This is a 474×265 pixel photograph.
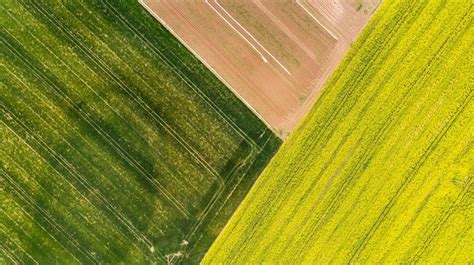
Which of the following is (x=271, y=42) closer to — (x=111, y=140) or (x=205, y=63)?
(x=205, y=63)

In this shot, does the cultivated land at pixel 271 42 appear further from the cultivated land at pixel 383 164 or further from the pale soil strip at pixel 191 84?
the pale soil strip at pixel 191 84

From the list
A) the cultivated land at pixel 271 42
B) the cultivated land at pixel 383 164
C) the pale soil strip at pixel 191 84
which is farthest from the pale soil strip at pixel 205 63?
the cultivated land at pixel 383 164

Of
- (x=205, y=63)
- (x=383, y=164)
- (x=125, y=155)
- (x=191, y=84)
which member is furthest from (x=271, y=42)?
(x=125, y=155)

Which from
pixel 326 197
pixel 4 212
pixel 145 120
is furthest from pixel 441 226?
pixel 4 212

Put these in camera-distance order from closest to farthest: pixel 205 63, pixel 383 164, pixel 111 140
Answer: pixel 383 164
pixel 205 63
pixel 111 140

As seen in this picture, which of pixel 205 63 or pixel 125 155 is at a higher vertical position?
pixel 205 63

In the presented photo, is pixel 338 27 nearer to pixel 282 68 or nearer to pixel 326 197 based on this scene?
pixel 282 68

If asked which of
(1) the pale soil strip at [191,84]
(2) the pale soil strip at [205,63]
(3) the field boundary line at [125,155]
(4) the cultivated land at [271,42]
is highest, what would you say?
(4) the cultivated land at [271,42]
